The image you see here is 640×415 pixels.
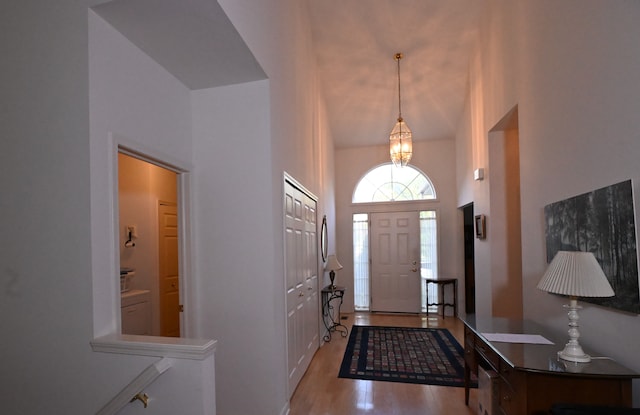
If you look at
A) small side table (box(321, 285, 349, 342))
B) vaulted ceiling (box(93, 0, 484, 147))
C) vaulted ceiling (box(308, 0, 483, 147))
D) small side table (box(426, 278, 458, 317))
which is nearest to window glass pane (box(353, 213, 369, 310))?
small side table (box(321, 285, 349, 342))

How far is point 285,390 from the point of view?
2805 mm

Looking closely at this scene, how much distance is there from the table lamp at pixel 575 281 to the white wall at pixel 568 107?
25 centimetres

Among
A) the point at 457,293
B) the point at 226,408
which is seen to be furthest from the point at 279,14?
the point at 457,293

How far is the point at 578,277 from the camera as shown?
1.65 meters

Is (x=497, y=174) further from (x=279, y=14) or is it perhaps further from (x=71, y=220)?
(x=71, y=220)

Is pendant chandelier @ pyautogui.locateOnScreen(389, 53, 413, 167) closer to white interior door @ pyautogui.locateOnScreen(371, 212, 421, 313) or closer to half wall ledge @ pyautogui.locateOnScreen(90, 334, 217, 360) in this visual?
white interior door @ pyautogui.locateOnScreen(371, 212, 421, 313)

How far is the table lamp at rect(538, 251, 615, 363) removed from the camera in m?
1.61

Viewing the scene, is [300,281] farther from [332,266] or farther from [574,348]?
[574,348]

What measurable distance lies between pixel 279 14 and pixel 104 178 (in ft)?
7.32

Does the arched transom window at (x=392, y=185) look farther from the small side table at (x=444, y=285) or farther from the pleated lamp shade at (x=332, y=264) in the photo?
the pleated lamp shade at (x=332, y=264)

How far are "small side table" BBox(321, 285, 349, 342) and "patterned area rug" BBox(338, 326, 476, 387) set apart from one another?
0.90 ft

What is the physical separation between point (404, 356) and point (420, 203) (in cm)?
302

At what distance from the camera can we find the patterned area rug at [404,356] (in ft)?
11.4

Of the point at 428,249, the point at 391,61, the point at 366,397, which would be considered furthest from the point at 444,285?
the point at 391,61
